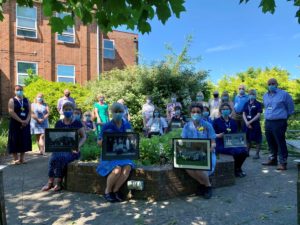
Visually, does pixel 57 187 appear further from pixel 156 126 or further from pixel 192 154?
pixel 156 126

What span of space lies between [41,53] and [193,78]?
11543 mm

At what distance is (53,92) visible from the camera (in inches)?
755

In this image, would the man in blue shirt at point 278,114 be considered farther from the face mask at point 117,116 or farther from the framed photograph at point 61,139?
the framed photograph at point 61,139

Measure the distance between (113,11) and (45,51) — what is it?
844 inches

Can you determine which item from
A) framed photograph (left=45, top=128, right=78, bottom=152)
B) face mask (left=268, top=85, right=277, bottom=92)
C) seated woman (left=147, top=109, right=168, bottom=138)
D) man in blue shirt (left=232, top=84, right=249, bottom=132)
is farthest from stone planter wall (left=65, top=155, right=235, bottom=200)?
seated woman (left=147, top=109, right=168, bottom=138)

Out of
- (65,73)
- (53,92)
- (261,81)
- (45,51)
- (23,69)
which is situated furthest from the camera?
(261,81)

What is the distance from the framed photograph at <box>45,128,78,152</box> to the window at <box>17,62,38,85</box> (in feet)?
57.2

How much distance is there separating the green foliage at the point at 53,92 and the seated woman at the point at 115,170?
12083mm

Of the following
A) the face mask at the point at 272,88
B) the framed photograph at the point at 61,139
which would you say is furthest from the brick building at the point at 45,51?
the framed photograph at the point at 61,139

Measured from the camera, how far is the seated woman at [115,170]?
230 inches

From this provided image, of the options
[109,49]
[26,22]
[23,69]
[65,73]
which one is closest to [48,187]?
[23,69]

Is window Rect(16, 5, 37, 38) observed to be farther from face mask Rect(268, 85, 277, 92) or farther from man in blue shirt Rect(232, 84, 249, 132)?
face mask Rect(268, 85, 277, 92)

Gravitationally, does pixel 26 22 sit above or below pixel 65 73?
above

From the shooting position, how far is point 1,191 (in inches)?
158
